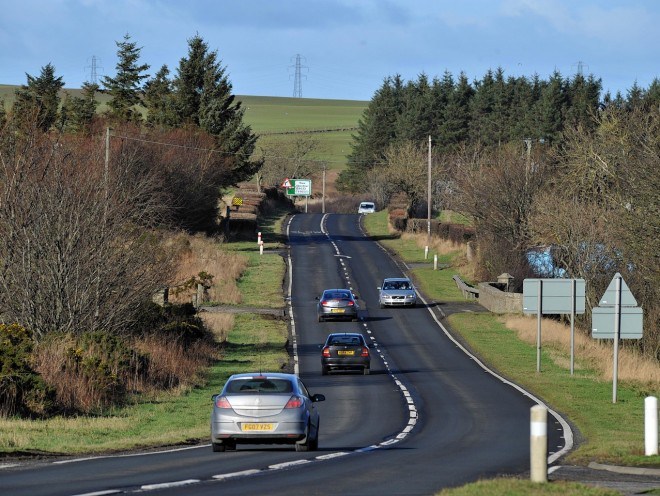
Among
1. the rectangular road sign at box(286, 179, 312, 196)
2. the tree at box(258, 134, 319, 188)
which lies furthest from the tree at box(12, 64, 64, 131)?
the tree at box(258, 134, 319, 188)

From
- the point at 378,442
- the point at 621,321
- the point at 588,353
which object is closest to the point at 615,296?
the point at 621,321

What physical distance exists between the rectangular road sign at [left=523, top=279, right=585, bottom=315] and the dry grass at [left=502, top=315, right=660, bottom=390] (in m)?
2.60

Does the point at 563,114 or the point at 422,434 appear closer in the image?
the point at 422,434

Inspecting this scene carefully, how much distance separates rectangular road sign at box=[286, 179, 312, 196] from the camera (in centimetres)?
13012

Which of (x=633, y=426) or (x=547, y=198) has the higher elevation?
(x=547, y=198)

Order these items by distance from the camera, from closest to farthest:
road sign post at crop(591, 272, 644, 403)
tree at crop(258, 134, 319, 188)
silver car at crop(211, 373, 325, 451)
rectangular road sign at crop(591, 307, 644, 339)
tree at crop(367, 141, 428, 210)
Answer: silver car at crop(211, 373, 325, 451)
road sign post at crop(591, 272, 644, 403)
rectangular road sign at crop(591, 307, 644, 339)
tree at crop(367, 141, 428, 210)
tree at crop(258, 134, 319, 188)

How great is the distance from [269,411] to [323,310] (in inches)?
1518

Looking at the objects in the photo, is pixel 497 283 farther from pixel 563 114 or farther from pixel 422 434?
pixel 563 114

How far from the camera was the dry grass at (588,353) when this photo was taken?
40.4 metres

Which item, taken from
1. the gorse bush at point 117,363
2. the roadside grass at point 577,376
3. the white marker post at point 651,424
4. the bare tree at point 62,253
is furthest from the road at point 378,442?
the bare tree at point 62,253

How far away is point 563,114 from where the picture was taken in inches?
5202

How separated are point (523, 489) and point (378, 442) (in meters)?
10.7

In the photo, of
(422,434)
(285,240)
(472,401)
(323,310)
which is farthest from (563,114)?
(422,434)

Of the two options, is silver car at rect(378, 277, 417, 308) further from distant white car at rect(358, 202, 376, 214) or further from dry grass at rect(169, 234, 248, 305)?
distant white car at rect(358, 202, 376, 214)
